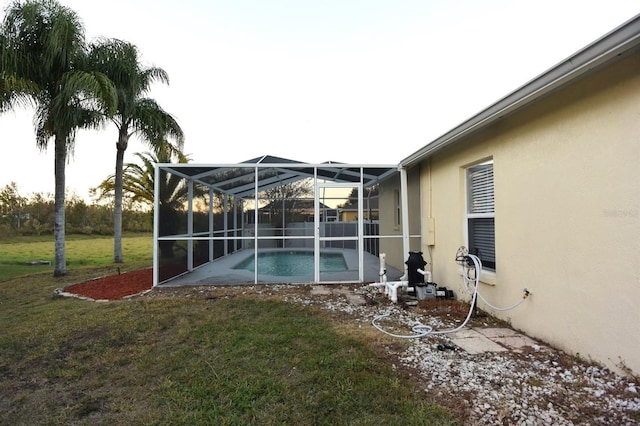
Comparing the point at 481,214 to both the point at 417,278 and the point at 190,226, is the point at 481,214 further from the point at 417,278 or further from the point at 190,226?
the point at 190,226

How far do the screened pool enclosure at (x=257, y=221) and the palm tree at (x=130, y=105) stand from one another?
306 centimetres

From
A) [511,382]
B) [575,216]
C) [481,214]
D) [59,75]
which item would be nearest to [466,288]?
[481,214]

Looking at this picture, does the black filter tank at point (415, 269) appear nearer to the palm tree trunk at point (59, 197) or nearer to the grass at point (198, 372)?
the grass at point (198, 372)

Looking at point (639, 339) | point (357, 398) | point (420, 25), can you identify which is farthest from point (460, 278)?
point (420, 25)

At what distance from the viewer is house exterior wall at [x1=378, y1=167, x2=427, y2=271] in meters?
7.16

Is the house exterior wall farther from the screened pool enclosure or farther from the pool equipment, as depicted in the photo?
the pool equipment

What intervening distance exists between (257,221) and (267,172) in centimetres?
190

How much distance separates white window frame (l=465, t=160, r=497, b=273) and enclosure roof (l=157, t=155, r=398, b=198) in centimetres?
214

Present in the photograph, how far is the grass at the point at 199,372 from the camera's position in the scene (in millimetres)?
2223

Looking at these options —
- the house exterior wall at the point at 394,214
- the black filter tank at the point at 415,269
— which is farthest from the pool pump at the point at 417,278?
the house exterior wall at the point at 394,214

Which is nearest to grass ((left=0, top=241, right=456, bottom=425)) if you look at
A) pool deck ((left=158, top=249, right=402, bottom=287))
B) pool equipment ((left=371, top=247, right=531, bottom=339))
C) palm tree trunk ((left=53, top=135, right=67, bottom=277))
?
pool equipment ((left=371, top=247, right=531, bottom=339))

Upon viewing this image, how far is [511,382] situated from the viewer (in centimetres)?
256

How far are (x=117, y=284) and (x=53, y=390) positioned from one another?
517cm

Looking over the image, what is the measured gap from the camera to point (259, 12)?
28.9 feet
